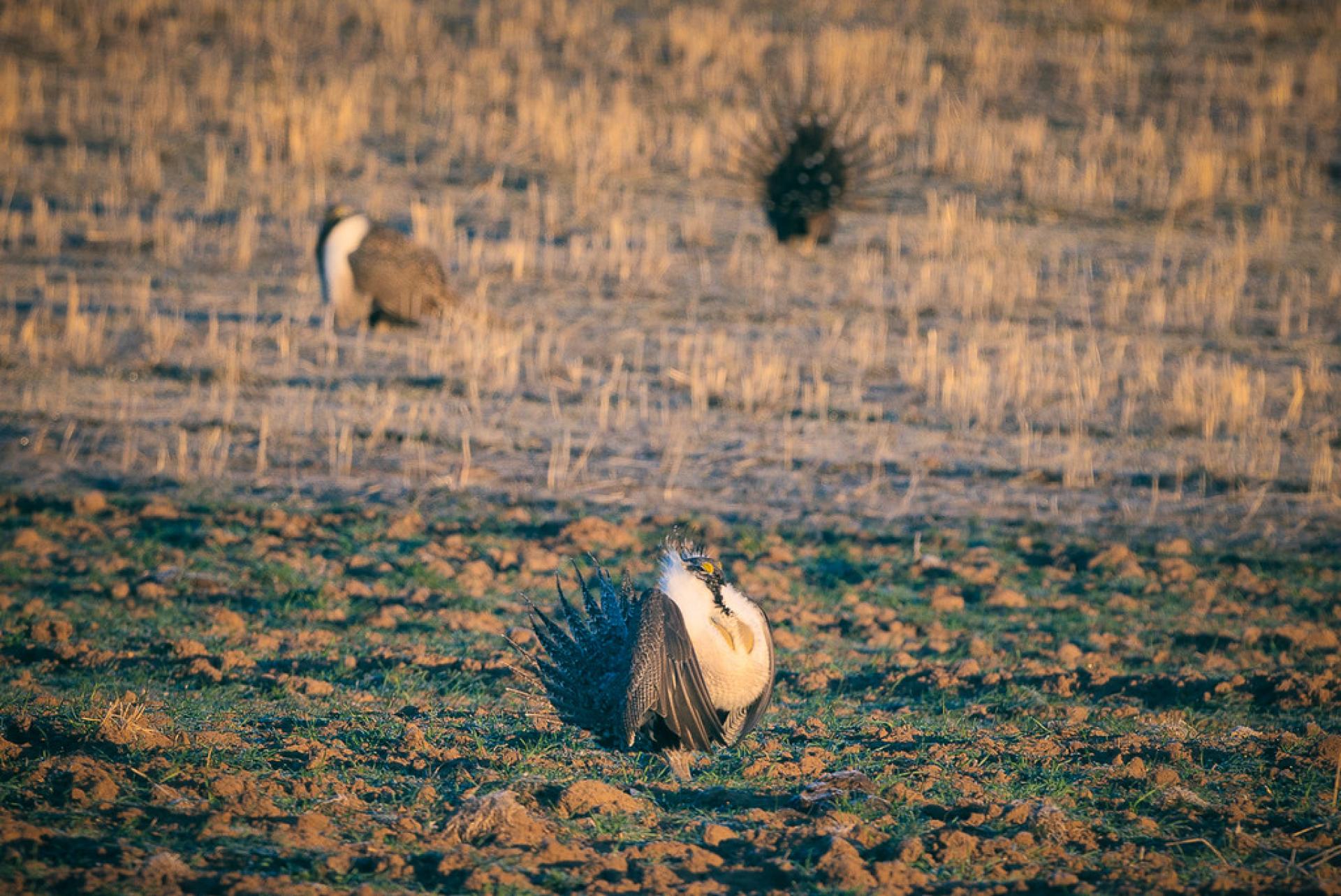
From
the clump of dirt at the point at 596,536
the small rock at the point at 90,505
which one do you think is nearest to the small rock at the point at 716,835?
the clump of dirt at the point at 596,536

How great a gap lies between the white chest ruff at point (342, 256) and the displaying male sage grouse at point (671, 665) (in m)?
6.33

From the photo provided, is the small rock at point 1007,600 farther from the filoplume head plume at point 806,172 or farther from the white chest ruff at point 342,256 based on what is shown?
the filoplume head plume at point 806,172

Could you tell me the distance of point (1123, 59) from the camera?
19344mm

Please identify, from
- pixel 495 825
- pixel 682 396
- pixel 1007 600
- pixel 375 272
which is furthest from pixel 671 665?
pixel 375 272

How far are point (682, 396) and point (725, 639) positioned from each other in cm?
563

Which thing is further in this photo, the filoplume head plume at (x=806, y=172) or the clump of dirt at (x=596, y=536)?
the filoplume head plume at (x=806, y=172)

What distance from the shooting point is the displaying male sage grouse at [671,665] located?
446cm

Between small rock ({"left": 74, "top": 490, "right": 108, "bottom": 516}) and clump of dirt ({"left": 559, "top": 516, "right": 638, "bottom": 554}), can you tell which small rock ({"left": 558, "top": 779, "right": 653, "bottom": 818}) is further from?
small rock ({"left": 74, "top": 490, "right": 108, "bottom": 516})

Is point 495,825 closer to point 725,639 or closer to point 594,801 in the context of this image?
point 594,801

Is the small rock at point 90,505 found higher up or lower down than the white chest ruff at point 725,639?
lower down

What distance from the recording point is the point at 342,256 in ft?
35.4

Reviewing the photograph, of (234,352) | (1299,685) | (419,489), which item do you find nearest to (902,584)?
(1299,685)

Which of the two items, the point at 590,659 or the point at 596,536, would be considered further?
the point at 596,536

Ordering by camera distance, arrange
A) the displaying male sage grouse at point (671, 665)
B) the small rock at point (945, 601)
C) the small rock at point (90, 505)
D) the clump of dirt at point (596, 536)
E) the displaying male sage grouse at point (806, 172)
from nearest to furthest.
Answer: the displaying male sage grouse at point (671, 665), the small rock at point (945, 601), the clump of dirt at point (596, 536), the small rock at point (90, 505), the displaying male sage grouse at point (806, 172)
